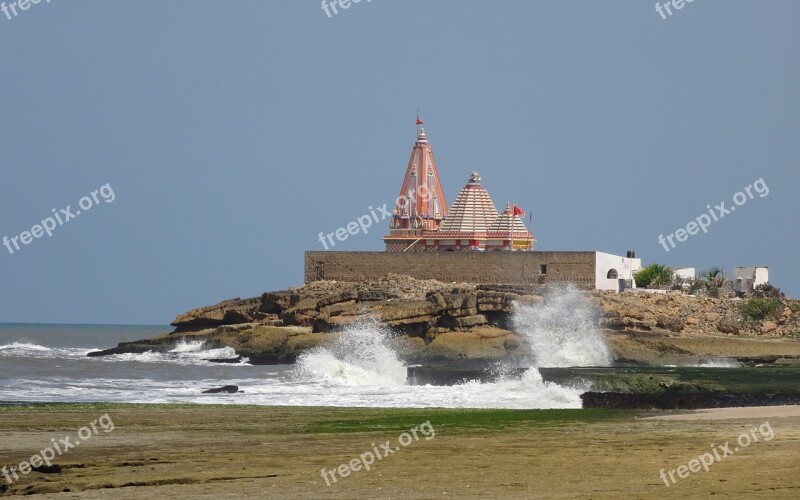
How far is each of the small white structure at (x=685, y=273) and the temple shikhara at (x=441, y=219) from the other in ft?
24.5

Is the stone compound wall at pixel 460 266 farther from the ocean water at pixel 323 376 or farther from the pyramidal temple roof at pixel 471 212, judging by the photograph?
the ocean water at pixel 323 376

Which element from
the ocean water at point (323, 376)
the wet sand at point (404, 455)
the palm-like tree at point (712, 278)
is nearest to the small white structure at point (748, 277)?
the palm-like tree at point (712, 278)

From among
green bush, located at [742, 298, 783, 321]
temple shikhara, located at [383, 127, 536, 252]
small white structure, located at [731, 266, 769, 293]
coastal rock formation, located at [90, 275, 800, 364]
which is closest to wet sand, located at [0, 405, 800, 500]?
coastal rock formation, located at [90, 275, 800, 364]

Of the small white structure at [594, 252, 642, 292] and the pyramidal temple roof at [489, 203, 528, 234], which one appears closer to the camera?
the small white structure at [594, 252, 642, 292]

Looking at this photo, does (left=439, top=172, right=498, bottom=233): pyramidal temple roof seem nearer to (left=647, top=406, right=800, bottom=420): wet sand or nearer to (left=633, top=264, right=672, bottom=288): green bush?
(left=633, top=264, right=672, bottom=288): green bush

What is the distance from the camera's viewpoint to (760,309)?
155 ft

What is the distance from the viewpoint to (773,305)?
4797cm

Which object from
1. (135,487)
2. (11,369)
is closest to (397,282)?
(11,369)

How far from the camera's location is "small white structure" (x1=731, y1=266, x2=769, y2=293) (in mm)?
59281

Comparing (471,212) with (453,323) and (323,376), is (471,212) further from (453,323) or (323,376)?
(323,376)

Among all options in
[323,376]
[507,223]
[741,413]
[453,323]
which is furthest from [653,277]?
[741,413]

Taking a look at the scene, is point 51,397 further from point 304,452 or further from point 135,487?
point 135,487

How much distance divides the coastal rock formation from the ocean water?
683 mm

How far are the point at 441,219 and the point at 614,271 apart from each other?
8.84 meters
